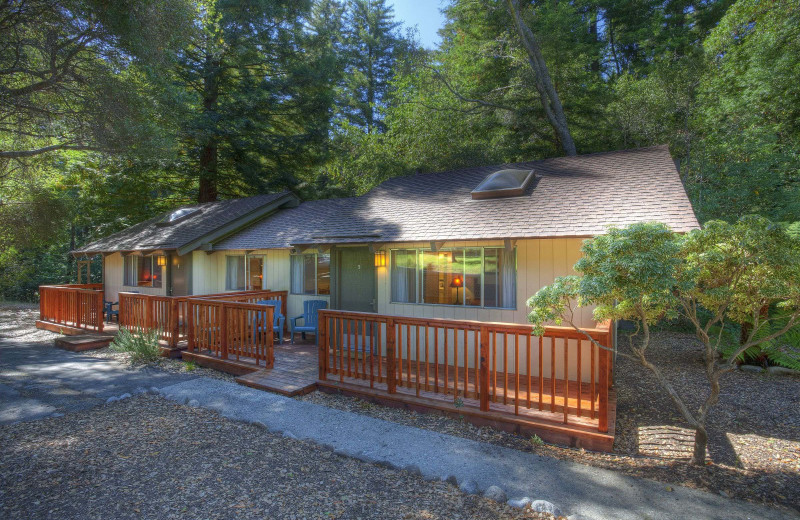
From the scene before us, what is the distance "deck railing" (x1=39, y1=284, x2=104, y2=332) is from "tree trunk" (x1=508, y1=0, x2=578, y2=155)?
14.7 metres

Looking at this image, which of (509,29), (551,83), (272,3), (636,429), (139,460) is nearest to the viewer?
(139,460)

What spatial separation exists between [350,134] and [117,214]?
10897 millimetres

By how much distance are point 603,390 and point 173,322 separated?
756 centimetres

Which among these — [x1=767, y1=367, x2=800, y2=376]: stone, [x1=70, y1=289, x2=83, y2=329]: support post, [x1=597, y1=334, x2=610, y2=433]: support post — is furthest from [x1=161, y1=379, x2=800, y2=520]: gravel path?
[x1=70, y1=289, x2=83, y2=329]: support post

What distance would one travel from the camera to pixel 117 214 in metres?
17.3

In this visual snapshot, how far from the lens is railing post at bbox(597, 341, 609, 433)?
13.3 ft

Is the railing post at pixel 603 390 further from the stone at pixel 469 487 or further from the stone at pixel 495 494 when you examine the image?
the stone at pixel 469 487

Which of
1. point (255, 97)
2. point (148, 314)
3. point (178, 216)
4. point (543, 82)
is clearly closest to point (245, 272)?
point (148, 314)

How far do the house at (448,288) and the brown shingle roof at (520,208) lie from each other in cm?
4

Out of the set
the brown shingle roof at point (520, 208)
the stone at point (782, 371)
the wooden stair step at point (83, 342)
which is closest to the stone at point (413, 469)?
the brown shingle roof at point (520, 208)

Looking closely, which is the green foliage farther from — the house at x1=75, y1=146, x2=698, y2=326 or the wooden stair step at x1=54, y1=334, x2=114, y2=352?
the wooden stair step at x1=54, y1=334, x2=114, y2=352

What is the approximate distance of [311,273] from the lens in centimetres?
995

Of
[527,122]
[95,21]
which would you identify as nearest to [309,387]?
[95,21]

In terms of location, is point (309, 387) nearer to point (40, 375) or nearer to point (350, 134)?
point (40, 375)
